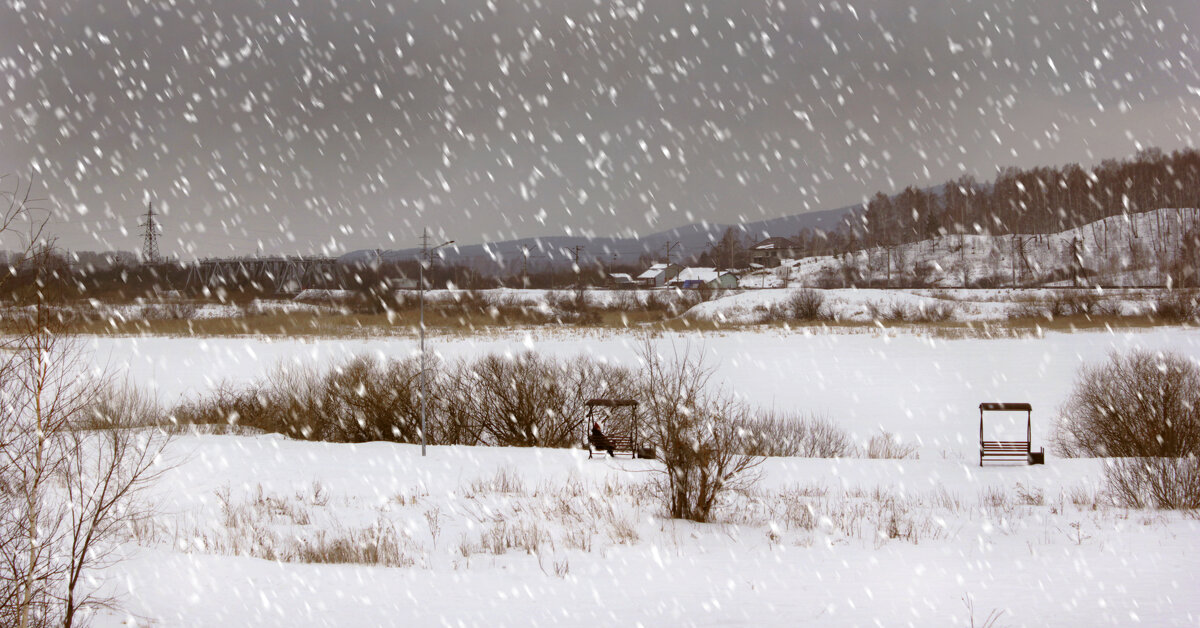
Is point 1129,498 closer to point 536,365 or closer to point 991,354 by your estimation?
point 536,365

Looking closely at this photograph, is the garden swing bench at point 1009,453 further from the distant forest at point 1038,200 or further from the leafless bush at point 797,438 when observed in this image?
the distant forest at point 1038,200

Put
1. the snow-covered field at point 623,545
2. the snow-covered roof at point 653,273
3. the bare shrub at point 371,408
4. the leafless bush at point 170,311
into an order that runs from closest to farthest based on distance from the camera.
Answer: the snow-covered field at point 623,545, the bare shrub at point 371,408, the leafless bush at point 170,311, the snow-covered roof at point 653,273

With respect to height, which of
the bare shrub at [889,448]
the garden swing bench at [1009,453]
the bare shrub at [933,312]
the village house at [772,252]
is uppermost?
the village house at [772,252]

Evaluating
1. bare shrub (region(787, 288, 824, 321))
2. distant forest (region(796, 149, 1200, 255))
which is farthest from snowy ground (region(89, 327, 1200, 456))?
distant forest (region(796, 149, 1200, 255))

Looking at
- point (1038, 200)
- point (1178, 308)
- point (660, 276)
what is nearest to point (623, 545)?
point (1178, 308)

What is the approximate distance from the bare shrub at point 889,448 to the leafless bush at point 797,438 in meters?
0.59

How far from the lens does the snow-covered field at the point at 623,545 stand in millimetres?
7887

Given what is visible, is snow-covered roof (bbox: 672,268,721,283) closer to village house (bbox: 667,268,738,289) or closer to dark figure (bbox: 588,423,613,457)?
village house (bbox: 667,268,738,289)

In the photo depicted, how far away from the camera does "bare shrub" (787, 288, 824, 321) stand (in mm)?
64312

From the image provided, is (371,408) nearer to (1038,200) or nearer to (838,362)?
(838,362)

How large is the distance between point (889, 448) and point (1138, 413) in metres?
6.18

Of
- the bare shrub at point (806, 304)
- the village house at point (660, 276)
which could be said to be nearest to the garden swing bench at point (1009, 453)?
the bare shrub at point (806, 304)

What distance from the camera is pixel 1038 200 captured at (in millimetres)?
127938

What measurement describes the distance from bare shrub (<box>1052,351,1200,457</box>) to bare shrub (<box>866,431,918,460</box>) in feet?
13.9
